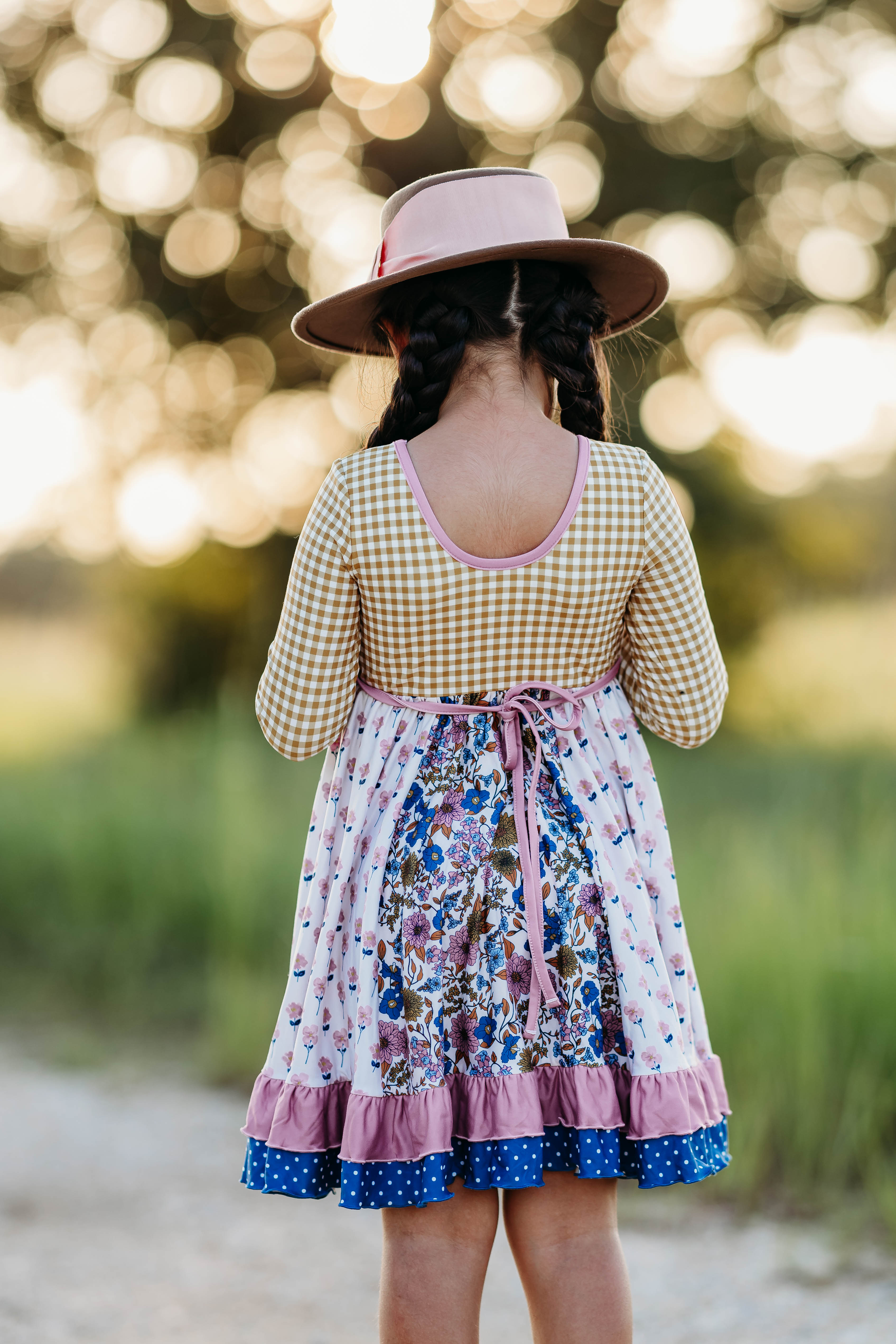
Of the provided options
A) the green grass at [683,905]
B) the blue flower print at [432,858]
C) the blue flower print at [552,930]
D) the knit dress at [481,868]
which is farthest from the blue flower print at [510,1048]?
the green grass at [683,905]

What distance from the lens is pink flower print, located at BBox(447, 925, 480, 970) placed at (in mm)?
1306

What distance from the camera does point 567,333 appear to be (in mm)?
1391

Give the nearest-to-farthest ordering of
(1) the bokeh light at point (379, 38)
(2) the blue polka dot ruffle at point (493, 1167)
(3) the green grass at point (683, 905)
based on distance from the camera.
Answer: (2) the blue polka dot ruffle at point (493, 1167)
(3) the green grass at point (683, 905)
(1) the bokeh light at point (379, 38)

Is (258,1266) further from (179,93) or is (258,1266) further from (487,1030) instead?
(179,93)

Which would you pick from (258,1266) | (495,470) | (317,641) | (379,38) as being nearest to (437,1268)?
(317,641)

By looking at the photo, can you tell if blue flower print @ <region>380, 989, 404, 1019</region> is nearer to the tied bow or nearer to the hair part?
the tied bow

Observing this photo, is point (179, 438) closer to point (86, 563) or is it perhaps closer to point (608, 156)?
point (86, 563)

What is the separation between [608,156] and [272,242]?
164 cm

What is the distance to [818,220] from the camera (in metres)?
5.11

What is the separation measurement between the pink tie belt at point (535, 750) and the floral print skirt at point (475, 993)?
0.01 m

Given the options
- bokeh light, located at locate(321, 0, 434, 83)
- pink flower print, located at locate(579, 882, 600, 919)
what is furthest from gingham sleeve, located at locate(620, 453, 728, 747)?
bokeh light, located at locate(321, 0, 434, 83)

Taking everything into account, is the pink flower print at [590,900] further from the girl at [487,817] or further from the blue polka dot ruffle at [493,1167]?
the blue polka dot ruffle at [493,1167]

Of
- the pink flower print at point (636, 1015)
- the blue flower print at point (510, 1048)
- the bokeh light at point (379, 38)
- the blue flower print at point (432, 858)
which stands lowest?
the blue flower print at point (510, 1048)

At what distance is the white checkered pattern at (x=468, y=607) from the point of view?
1.31m
